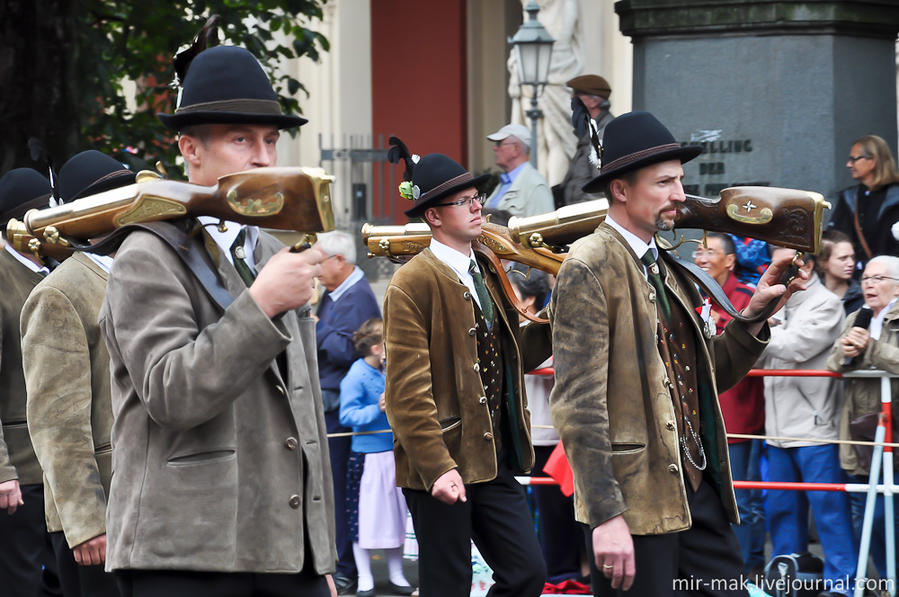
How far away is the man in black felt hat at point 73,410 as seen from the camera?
4980 mm

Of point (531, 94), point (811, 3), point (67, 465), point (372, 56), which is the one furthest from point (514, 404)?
point (372, 56)

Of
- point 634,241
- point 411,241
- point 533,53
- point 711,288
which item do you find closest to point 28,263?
point 411,241

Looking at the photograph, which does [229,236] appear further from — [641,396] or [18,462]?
[18,462]

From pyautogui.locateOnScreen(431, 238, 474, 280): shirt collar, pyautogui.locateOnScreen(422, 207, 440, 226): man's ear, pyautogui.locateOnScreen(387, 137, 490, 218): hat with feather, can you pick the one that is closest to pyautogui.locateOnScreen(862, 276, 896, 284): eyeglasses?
pyautogui.locateOnScreen(387, 137, 490, 218): hat with feather

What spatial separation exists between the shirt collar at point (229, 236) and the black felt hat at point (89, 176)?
1880 mm

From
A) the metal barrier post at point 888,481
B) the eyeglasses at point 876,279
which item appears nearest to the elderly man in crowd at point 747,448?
the eyeglasses at point 876,279

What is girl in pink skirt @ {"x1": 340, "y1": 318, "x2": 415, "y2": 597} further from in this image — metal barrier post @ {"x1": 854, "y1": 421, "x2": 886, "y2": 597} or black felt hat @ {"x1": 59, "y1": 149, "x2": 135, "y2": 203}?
black felt hat @ {"x1": 59, "y1": 149, "x2": 135, "y2": 203}

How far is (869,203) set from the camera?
28.5 feet

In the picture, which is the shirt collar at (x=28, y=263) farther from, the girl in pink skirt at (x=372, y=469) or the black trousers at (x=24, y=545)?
the girl in pink skirt at (x=372, y=469)

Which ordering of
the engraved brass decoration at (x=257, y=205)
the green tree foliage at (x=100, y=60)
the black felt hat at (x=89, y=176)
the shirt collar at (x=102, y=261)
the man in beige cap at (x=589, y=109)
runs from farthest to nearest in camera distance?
the green tree foliage at (x=100, y=60)
the man in beige cap at (x=589, y=109)
the black felt hat at (x=89, y=176)
the shirt collar at (x=102, y=261)
the engraved brass decoration at (x=257, y=205)

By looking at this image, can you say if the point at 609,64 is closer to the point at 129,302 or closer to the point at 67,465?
the point at 67,465

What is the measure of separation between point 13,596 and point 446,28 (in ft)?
64.9

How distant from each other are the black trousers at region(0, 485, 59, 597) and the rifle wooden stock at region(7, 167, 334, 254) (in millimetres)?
2533

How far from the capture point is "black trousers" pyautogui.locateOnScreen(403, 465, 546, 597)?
5945mm
